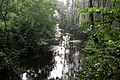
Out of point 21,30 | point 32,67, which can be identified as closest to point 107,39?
point 32,67

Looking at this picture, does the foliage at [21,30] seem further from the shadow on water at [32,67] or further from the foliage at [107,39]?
the foliage at [107,39]

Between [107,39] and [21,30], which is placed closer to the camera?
[107,39]

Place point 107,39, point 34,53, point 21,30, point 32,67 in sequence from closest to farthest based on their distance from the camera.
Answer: point 107,39 < point 32,67 < point 21,30 < point 34,53

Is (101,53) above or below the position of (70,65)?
above

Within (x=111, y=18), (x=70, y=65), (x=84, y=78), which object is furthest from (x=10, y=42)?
(x=111, y=18)

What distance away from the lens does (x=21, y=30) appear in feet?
64.2

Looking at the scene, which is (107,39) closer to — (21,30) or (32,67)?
(32,67)

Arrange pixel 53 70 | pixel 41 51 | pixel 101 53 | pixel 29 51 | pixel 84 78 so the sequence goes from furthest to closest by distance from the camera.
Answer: pixel 41 51, pixel 29 51, pixel 53 70, pixel 84 78, pixel 101 53

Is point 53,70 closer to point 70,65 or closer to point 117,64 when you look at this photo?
point 70,65

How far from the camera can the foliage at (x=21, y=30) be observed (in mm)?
14758

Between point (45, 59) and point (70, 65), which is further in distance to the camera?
point (45, 59)

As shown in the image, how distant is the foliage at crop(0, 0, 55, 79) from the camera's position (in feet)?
48.4

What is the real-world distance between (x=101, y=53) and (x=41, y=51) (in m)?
15.7

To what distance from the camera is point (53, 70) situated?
1495 cm
